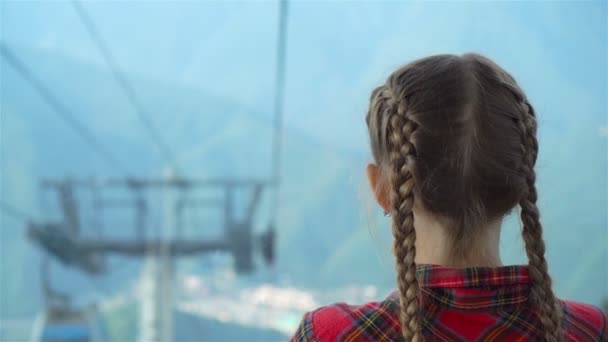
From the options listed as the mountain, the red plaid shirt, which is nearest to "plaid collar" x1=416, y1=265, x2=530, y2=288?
the red plaid shirt

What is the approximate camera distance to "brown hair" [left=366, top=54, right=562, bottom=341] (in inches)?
20.3

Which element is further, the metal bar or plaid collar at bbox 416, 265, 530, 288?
the metal bar

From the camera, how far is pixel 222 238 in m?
5.70

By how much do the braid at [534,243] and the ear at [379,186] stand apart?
115mm

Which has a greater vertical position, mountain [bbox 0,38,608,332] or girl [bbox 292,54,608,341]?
girl [bbox 292,54,608,341]

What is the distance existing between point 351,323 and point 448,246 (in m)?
0.10

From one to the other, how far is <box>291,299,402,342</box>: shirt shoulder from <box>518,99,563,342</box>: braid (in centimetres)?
12

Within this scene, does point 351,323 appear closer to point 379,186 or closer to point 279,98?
point 379,186

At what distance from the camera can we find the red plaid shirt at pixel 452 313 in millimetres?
518

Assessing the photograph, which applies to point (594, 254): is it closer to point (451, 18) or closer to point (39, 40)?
point (451, 18)

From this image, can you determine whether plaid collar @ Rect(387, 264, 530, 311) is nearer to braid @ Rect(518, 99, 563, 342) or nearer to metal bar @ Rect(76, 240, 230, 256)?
braid @ Rect(518, 99, 563, 342)

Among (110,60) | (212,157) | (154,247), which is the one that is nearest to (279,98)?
(110,60)

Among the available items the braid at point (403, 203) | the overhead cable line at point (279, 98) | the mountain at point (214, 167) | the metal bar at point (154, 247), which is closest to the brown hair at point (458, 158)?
the braid at point (403, 203)

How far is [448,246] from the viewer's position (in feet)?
1.79
